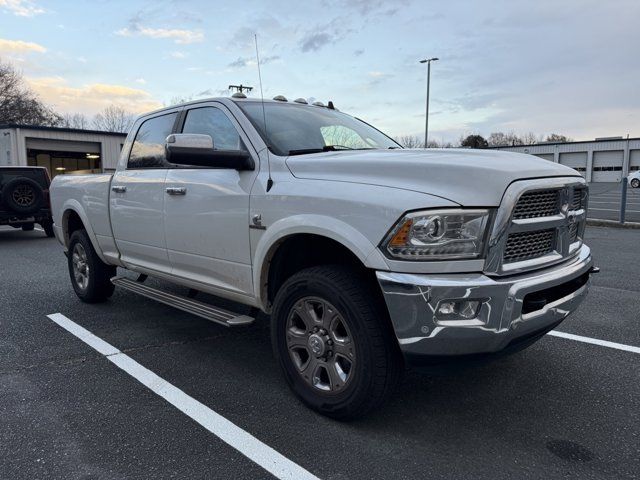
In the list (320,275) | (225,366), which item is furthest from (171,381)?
(320,275)

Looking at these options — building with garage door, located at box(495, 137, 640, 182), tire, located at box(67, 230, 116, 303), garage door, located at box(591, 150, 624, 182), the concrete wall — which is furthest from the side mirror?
garage door, located at box(591, 150, 624, 182)

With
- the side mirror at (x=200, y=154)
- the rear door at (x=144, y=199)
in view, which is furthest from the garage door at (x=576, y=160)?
the side mirror at (x=200, y=154)

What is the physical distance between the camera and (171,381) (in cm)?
361

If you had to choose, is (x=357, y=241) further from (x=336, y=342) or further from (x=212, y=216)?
(x=212, y=216)

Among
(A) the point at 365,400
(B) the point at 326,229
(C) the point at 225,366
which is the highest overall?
(B) the point at 326,229

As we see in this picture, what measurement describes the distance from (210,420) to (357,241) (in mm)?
1388

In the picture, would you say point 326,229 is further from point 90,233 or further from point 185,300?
point 90,233

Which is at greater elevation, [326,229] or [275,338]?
[326,229]

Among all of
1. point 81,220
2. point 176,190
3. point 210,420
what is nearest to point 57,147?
point 81,220

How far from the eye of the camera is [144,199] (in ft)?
14.3

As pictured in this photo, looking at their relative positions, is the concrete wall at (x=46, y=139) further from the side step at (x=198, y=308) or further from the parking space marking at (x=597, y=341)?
the parking space marking at (x=597, y=341)

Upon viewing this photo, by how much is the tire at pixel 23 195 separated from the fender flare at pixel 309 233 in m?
10.3

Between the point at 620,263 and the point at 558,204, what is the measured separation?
5970 millimetres

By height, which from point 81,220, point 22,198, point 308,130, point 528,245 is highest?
point 308,130
